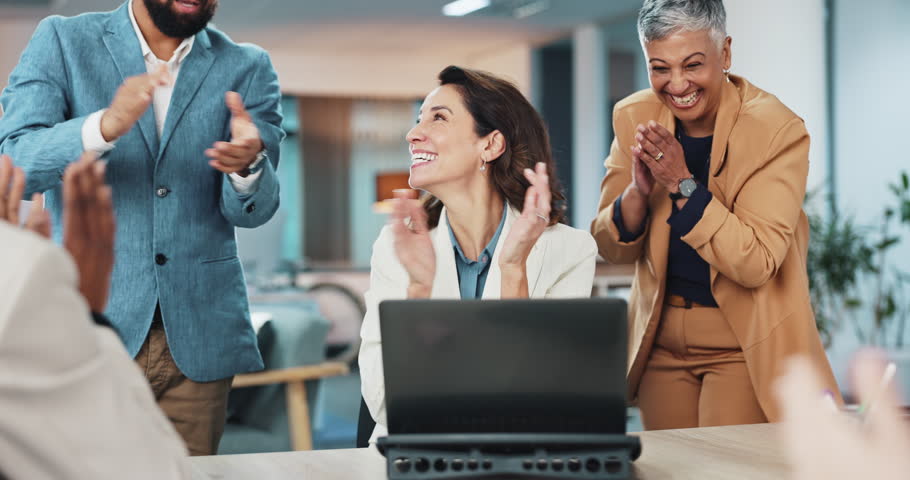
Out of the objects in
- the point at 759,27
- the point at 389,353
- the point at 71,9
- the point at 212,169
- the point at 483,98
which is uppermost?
the point at 71,9

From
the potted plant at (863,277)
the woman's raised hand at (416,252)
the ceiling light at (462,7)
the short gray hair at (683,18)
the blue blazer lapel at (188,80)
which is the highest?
the ceiling light at (462,7)

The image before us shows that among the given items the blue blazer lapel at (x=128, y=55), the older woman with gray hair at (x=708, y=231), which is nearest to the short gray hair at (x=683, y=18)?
the older woman with gray hair at (x=708, y=231)

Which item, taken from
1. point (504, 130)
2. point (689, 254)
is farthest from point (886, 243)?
point (504, 130)

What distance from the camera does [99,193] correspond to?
1036 millimetres

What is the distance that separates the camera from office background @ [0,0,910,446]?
5234mm

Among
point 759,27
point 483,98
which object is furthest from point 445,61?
point 483,98

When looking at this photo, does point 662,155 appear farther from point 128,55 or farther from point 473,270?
point 128,55

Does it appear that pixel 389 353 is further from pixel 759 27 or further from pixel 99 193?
pixel 759 27

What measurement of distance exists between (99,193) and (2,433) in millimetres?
363

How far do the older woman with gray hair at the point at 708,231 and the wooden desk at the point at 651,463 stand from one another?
0.58m

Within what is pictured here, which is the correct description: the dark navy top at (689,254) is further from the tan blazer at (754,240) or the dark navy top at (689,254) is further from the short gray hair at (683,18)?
the short gray hair at (683,18)

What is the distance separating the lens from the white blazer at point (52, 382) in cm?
72

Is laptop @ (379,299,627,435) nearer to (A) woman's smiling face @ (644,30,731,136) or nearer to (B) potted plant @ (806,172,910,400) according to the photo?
(A) woman's smiling face @ (644,30,731,136)

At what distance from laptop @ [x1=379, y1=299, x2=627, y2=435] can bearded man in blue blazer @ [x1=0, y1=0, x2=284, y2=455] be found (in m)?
0.89
